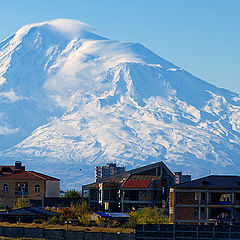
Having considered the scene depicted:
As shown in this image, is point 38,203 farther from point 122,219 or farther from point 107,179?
point 122,219

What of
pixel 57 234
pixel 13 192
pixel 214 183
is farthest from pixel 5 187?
pixel 57 234

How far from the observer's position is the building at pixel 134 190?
14812 centimetres

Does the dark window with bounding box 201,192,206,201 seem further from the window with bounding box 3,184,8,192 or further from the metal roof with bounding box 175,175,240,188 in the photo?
the window with bounding box 3,184,8,192

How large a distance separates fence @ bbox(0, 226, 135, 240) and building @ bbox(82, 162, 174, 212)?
184ft

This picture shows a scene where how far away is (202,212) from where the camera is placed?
11706 cm

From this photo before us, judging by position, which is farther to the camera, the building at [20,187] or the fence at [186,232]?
the building at [20,187]

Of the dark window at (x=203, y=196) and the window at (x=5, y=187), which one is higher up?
the window at (x=5, y=187)

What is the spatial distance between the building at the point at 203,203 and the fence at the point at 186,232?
23306 mm

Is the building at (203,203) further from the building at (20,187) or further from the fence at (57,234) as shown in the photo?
the building at (20,187)

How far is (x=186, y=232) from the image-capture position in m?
91.8

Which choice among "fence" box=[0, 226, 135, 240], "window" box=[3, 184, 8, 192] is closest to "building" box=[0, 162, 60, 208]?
"window" box=[3, 184, 8, 192]

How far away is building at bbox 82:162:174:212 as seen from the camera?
486ft

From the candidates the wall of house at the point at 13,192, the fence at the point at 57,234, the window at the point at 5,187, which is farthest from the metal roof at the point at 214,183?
the window at the point at 5,187

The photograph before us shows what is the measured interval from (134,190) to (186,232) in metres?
57.3
